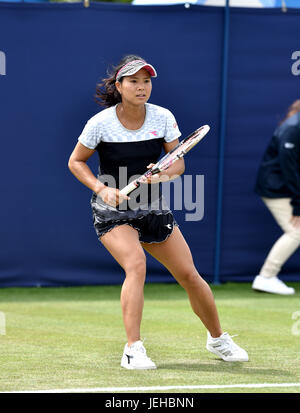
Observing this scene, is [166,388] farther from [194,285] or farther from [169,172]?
[169,172]

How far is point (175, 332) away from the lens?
6652 mm

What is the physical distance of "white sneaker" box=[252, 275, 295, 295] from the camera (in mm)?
8719

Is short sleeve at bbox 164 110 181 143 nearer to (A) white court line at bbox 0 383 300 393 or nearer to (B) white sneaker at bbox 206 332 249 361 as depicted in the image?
(B) white sneaker at bbox 206 332 249 361

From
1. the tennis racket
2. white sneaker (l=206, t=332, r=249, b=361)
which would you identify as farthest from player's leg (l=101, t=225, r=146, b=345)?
white sneaker (l=206, t=332, r=249, b=361)

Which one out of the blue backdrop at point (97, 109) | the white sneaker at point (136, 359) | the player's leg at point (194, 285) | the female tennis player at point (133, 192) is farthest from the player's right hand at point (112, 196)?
the blue backdrop at point (97, 109)

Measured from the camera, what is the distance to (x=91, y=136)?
523cm

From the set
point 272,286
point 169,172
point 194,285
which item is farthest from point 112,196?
point 272,286

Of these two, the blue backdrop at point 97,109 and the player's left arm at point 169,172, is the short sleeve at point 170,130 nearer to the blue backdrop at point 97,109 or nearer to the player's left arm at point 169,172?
Answer: the player's left arm at point 169,172

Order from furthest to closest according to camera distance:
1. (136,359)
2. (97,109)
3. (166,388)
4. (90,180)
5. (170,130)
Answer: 1. (97,109)
2. (170,130)
3. (90,180)
4. (136,359)
5. (166,388)

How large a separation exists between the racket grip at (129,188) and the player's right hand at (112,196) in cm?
2

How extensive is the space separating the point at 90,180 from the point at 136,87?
593mm

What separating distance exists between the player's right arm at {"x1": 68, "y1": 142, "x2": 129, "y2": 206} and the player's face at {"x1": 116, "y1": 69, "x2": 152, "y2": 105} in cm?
38

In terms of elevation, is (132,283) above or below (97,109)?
below

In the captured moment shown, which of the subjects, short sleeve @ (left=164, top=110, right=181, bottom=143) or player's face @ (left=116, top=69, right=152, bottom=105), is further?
short sleeve @ (left=164, top=110, right=181, bottom=143)
